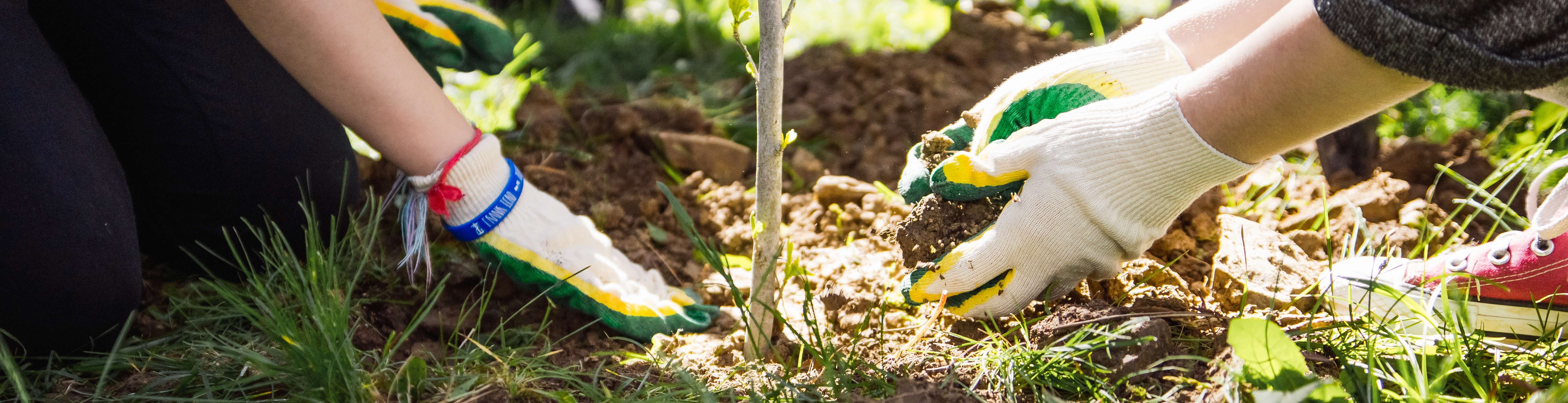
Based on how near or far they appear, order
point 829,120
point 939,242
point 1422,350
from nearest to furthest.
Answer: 1. point 1422,350
2. point 939,242
3. point 829,120

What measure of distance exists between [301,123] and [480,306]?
47 cm

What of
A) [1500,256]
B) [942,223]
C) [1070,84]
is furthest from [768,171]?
[1500,256]

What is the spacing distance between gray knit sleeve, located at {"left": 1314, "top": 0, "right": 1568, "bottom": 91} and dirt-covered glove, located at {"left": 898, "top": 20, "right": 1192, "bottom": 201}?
0.48m

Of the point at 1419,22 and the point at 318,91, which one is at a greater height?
the point at 1419,22

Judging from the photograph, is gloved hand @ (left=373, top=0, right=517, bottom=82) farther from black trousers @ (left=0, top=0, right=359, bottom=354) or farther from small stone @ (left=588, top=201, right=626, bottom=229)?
small stone @ (left=588, top=201, right=626, bottom=229)

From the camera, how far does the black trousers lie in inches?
50.6

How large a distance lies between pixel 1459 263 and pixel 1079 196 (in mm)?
712

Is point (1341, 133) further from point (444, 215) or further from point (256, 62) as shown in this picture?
point (256, 62)

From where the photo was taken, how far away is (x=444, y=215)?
155cm

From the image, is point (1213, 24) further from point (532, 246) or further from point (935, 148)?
point (532, 246)

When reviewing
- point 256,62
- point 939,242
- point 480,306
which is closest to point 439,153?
point 480,306

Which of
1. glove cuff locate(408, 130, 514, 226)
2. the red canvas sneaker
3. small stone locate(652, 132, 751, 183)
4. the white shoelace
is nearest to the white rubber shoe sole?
the red canvas sneaker

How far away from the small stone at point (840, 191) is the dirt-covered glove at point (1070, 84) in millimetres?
374

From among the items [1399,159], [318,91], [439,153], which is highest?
[318,91]
